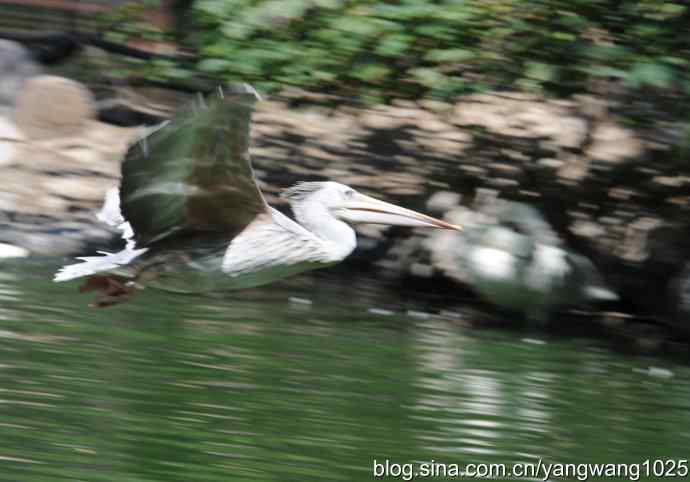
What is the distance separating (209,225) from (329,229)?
656 mm

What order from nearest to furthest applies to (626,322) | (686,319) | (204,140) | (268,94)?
(204,140) → (686,319) → (626,322) → (268,94)

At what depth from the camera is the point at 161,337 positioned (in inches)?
361

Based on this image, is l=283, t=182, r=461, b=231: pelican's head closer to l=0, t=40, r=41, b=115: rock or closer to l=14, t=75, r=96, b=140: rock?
l=14, t=75, r=96, b=140: rock

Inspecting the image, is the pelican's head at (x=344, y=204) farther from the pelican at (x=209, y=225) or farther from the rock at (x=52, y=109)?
the rock at (x=52, y=109)

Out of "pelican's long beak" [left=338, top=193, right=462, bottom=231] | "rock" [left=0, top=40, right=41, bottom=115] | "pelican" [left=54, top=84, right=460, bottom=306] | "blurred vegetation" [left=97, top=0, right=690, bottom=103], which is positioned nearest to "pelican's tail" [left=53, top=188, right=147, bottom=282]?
"pelican" [left=54, top=84, right=460, bottom=306]

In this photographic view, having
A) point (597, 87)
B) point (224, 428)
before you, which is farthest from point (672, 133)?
point (224, 428)

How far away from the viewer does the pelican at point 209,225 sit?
6.67 metres

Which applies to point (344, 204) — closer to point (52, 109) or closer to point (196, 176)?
point (196, 176)

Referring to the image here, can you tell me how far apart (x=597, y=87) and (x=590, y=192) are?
91cm

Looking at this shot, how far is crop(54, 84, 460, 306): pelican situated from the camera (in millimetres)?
6668

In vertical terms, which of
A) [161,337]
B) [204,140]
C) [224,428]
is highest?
[204,140]

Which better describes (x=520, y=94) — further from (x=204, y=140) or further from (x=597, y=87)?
(x=204, y=140)

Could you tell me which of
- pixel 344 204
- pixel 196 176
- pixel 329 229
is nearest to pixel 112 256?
pixel 196 176

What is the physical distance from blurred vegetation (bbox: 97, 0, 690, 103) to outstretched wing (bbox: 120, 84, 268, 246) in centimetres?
487
